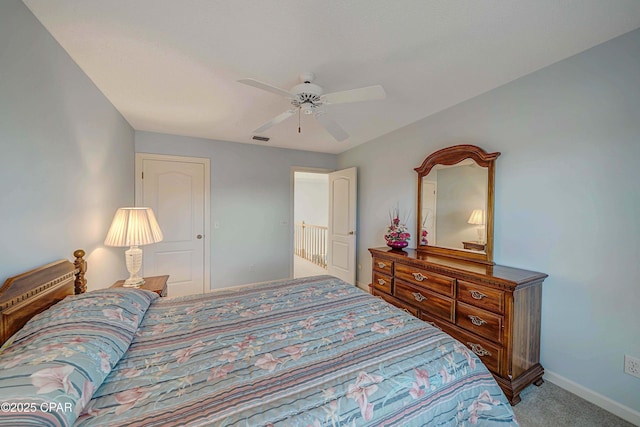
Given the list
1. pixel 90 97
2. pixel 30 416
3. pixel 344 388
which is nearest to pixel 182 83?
pixel 90 97

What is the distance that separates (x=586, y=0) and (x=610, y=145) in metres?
0.92

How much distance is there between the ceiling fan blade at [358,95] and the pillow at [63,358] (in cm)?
176

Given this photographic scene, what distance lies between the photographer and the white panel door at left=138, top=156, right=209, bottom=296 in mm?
3492

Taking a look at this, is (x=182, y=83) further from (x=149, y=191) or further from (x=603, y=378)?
(x=603, y=378)

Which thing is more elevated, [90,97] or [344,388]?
[90,97]

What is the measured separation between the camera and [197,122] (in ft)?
9.96

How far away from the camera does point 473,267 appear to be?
2145 millimetres

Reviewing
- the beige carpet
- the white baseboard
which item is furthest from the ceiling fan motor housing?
the white baseboard

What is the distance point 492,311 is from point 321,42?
7.29ft

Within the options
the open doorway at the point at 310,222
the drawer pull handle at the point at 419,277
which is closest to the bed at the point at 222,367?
the drawer pull handle at the point at 419,277

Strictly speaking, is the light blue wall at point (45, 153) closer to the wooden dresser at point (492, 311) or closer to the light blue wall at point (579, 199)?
the wooden dresser at point (492, 311)

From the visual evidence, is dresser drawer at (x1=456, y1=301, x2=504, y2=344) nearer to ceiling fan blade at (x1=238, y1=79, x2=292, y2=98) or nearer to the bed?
the bed

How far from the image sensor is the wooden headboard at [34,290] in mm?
1052

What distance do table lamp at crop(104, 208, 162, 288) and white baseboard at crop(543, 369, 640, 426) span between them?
3486mm
